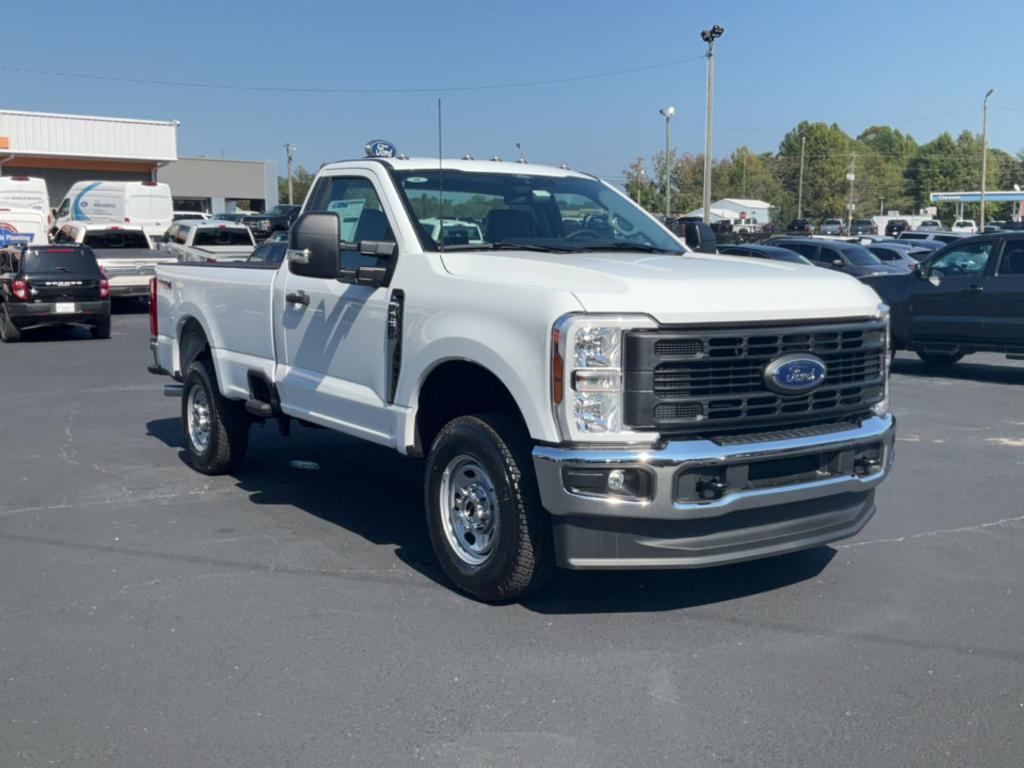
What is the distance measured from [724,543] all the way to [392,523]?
2700 millimetres

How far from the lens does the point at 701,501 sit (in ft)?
Answer: 16.5

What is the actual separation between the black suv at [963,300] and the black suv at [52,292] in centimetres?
1252

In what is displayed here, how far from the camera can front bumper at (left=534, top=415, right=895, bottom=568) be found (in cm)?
497

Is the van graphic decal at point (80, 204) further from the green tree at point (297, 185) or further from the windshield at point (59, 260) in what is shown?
the green tree at point (297, 185)

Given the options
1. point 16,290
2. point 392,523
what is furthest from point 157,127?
point 392,523

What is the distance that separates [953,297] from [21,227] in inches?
845

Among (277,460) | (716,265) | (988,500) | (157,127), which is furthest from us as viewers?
(157,127)

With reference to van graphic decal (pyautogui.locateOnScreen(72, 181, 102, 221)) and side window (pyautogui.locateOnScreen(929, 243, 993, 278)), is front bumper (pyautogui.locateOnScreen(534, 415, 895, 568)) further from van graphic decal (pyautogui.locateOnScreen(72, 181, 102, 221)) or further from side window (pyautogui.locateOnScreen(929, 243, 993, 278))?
van graphic decal (pyautogui.locateOnScreen(72, 181, 102, 221))

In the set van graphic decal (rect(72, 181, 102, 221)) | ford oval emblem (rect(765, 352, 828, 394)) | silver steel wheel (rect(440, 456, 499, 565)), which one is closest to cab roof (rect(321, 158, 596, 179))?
silver steel wheel (rect(440, 456, 499, 565))

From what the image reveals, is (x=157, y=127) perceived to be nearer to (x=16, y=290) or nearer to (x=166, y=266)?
(x=16, y=290)

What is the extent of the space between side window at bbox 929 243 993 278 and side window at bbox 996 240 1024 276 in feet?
0.76

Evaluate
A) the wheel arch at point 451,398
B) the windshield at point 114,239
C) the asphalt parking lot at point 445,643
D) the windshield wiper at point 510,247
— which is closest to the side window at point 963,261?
the asphalt parking lot at point 445,643

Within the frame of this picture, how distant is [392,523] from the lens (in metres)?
7.27

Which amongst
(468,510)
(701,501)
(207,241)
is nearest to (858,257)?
(207,241)
